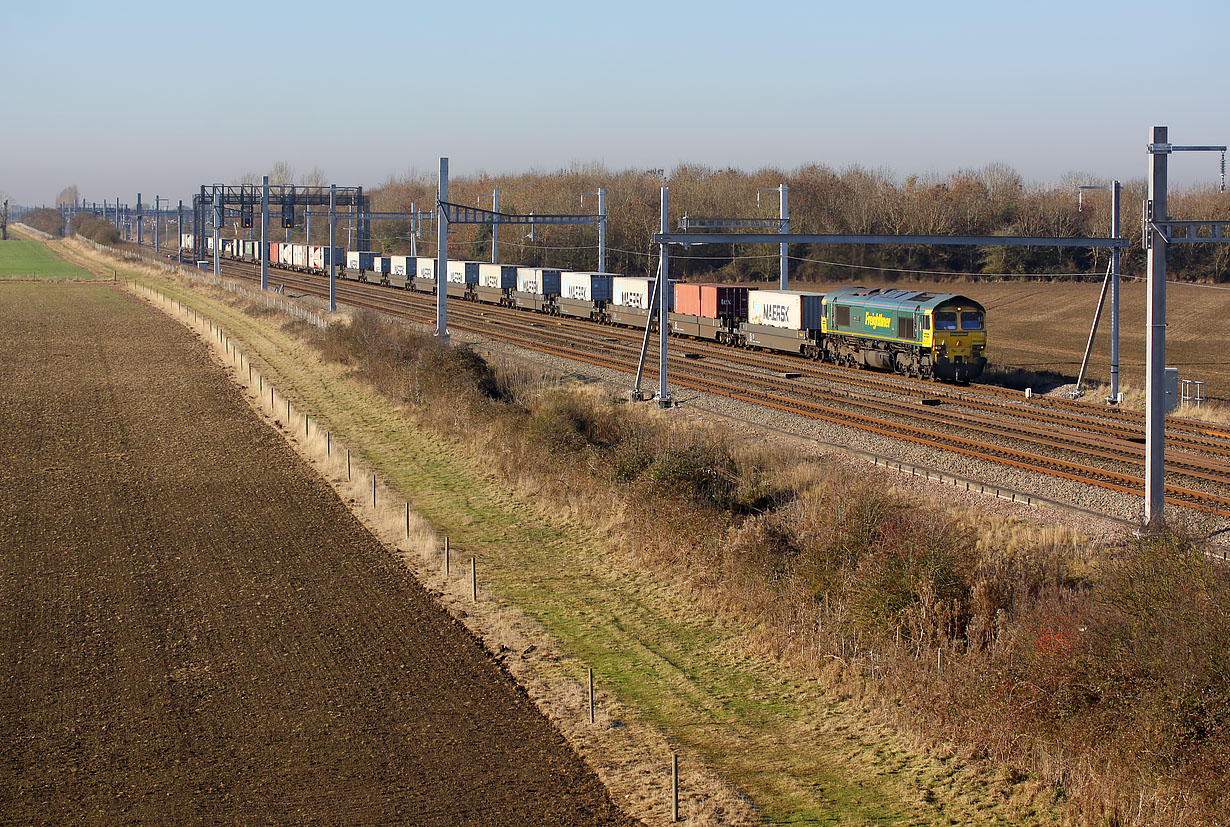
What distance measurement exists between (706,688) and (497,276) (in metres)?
60.5

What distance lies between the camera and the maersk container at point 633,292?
179 feet

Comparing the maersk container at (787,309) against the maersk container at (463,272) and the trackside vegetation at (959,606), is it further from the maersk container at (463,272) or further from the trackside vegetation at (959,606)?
the maersk container at (463,272)

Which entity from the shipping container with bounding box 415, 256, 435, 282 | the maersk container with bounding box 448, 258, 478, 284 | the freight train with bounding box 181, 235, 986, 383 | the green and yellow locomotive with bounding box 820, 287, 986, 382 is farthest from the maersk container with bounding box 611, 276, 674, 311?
the shipping container with bounding box 415, 256, 435, 282

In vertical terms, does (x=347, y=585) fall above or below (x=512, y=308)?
below

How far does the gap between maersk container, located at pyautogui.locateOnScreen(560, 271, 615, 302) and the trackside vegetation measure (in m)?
35.9

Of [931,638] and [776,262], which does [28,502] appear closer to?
[931,638]

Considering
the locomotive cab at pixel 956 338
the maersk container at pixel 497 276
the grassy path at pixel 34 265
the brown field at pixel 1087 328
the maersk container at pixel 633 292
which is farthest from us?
the grassy path at pixel 34 265

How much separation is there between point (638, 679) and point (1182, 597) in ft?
21.2

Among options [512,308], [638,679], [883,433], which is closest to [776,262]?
[512,308]

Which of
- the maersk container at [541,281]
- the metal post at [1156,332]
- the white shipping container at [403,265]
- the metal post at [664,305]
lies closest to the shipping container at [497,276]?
the maersk container at [541,281]

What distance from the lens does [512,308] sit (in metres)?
72.0

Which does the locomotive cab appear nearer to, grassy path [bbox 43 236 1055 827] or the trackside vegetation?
the trackside vegetation

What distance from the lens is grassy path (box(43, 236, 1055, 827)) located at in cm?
1114

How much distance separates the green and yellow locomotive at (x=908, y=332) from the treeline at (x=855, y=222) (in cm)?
2647
